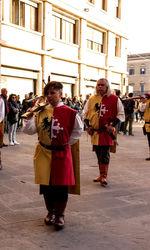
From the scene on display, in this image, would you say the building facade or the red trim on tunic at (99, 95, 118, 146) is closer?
the red trim on tunic at (99, 95, 118, 146)

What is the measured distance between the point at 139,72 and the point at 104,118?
67342 mm

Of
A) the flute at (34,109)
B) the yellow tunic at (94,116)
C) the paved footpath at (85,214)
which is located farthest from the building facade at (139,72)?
the flute at (34,109)

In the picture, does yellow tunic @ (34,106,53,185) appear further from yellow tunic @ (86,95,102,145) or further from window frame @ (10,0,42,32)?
window frame @ (10,0,42,32)

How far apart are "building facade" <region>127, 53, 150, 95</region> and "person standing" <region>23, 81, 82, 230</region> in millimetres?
67846

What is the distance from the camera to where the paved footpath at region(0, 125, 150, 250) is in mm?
3367

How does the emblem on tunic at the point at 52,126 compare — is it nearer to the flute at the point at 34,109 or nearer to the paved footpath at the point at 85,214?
the flute at the point at 34,109

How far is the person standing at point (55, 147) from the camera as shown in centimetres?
372

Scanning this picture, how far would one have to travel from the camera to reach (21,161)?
7.83 meters

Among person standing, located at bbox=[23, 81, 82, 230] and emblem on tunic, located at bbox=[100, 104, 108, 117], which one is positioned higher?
emblem on tunic, located at bbox=[100, 104, 108, 117]

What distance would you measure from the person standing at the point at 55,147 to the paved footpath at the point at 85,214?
29 centimetres

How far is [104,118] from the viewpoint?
579 centimetres

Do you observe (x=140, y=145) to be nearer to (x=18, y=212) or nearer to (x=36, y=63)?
(x=18, y=212)

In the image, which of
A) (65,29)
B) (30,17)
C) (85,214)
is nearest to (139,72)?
(65,29)

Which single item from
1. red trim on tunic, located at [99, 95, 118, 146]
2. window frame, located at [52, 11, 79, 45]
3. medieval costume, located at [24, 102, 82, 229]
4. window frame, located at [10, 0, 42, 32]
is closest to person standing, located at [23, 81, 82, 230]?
medieval costume, located at [24, 102, 82, 229]
